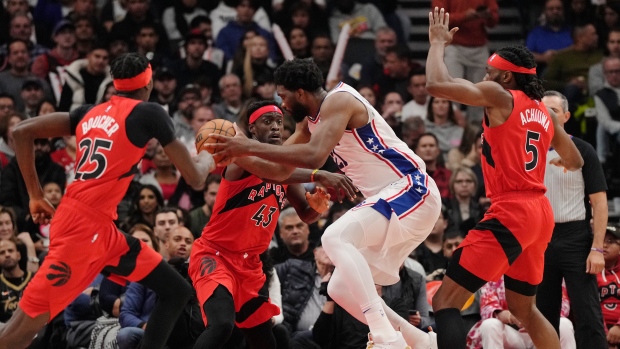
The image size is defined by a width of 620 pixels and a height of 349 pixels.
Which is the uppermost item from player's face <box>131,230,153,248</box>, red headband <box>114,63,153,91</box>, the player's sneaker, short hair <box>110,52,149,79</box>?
short hair <box>110,52,149,79</box>

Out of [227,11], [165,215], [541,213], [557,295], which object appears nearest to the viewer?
[541,213]

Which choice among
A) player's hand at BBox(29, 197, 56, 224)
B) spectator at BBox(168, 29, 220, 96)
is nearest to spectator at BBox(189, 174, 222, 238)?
spectator at BBox(168, 29, 220, 96)

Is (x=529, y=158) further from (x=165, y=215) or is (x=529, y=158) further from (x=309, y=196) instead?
(x=165, y=215)

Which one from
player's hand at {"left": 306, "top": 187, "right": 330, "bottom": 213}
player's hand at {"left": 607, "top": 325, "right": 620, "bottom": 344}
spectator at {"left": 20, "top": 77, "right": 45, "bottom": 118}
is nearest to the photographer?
player's hand at {"left": 306, "top": 187, "right": 330, "bottom": 213}

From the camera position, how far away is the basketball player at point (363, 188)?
263 inches

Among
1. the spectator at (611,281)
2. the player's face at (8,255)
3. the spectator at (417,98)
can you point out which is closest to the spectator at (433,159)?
the spectator at (417,98)

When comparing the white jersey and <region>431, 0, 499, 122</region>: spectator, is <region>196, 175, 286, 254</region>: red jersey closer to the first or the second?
the white jersey

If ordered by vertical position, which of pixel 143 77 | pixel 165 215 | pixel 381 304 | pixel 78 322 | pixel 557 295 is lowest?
pixel 78 322

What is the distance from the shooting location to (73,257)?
7047 mm

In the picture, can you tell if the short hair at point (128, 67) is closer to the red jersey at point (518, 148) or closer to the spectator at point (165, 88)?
the red jersey at point (518, 148)

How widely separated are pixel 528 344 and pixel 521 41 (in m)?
7.71

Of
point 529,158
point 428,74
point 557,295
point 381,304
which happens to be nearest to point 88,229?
point 381,304

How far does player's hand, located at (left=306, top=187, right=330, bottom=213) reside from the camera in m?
7.34

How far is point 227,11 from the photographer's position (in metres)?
15.5
